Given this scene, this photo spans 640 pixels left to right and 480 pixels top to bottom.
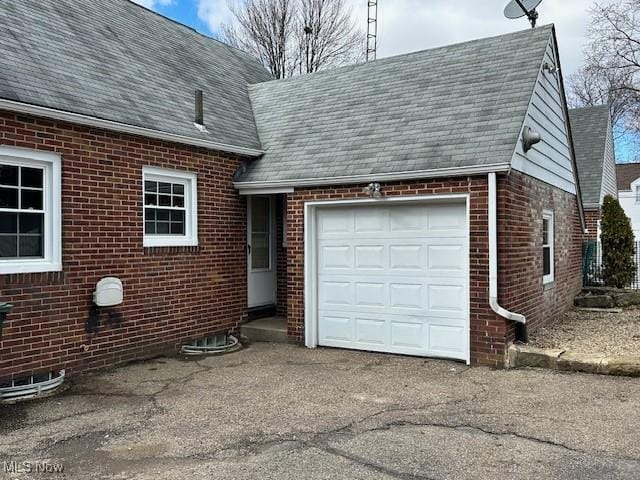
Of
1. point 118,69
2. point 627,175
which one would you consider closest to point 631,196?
point 627,175

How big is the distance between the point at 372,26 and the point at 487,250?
19.7 meters

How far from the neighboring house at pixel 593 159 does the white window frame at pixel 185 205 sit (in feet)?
45.3

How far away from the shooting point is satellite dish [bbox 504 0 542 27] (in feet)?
34.5

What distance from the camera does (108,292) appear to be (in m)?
7.56

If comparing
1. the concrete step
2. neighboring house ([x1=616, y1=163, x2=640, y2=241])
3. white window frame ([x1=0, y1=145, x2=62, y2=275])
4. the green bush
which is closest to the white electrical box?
white window frame ([x1=0, y1=145, x2=62, y2=275])

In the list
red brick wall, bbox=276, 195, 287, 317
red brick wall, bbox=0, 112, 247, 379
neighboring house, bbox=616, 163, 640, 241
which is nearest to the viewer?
red brick wall, bbox=0, 112, 247, 379

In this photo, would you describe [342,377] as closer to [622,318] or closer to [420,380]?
A: [420,380]

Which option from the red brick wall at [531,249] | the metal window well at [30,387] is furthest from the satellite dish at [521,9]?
the metal window well at [30,387]

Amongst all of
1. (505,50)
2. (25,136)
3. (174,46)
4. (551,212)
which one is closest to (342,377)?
(25,136)

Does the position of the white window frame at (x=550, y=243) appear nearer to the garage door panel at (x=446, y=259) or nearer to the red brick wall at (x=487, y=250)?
the red brick wall at (x=487, y=250)

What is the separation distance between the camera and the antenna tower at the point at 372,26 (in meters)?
23.1

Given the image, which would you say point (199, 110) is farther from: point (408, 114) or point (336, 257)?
point (408, 114)

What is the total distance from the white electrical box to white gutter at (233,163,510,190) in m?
2.90

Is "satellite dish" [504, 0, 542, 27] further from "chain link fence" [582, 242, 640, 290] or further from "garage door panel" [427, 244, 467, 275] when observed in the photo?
"chain link fence" [582, 242, 640, 290]
